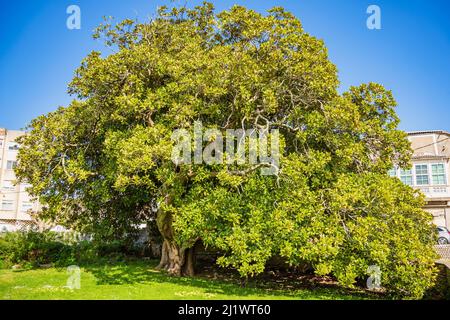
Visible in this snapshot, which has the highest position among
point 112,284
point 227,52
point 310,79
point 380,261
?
point 227,52

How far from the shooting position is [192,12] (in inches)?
882

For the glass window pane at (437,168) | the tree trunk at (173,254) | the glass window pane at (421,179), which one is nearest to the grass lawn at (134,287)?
the tree trunk at (173,254)

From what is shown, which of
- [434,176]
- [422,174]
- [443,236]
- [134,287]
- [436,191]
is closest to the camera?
[134,287]

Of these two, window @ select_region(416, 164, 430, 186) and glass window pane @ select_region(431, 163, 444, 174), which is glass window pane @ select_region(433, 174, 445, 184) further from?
window @ select_region(416, 164, 430, 186)

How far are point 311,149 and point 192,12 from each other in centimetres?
1102

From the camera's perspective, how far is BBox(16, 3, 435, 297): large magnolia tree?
49.5 feet

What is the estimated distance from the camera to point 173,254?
21641 millimetres

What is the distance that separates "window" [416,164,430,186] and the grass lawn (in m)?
21.9

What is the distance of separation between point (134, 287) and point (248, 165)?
693 centimetres

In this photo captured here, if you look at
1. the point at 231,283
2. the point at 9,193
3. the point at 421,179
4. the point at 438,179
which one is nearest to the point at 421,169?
the point at 421,179

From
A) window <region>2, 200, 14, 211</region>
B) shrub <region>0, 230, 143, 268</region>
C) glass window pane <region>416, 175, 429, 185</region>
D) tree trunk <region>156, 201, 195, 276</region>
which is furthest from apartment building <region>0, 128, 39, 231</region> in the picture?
glass window pane <region>416, 175, 429, 185</region>

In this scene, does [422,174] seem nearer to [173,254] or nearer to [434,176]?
[434,176]
